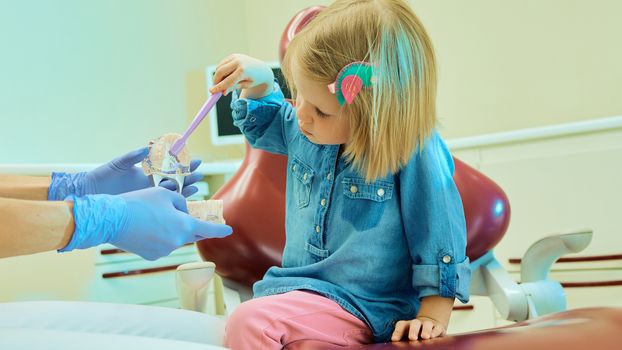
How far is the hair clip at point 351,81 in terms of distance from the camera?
92 cm

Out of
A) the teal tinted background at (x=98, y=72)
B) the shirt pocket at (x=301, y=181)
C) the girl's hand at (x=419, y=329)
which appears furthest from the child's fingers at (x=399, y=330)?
the teal tinted background at (x=98, y=72)

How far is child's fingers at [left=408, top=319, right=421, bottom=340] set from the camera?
2.86ft

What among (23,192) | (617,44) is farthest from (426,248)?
(617,44)

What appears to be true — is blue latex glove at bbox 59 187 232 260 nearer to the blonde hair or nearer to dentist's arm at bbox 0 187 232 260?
dentist's arm at bbox 0 187 232 260

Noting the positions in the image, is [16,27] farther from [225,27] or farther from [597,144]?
[597,144]

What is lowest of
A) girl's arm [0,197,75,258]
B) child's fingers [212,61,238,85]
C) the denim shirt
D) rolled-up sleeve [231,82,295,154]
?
the denim shirt

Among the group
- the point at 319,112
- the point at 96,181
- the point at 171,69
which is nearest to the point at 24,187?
the point at 96,181

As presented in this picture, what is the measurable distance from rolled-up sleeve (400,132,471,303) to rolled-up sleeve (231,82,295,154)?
0.95 feet

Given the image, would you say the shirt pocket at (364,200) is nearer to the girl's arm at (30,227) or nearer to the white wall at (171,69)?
the girl's arm at (30,227)

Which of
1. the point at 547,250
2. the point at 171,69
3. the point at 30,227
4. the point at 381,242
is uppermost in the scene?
the point at 171,69

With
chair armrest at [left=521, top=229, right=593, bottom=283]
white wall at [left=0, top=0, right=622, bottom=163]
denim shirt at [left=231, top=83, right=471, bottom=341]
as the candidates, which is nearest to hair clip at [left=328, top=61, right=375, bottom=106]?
denim shirt at [left=231, top=83, right=471, bottom=341]

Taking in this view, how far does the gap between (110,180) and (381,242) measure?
22.0 inches

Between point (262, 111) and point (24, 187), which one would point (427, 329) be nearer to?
point (262, 111)

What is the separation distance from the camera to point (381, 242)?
3.25ft
